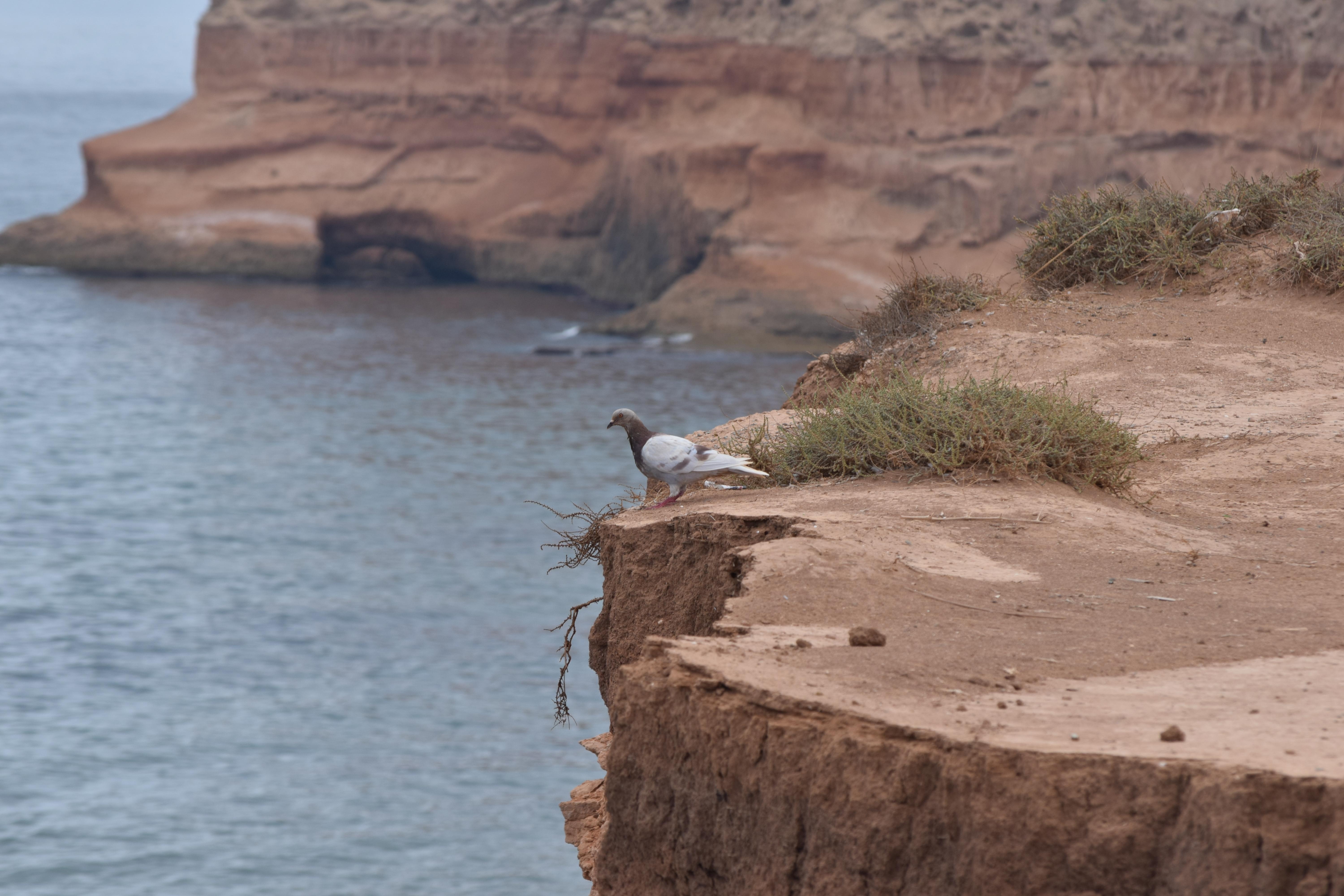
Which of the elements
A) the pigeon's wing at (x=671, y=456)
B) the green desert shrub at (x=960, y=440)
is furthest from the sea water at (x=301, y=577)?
the pigeon's wing at (x=671, y=456)

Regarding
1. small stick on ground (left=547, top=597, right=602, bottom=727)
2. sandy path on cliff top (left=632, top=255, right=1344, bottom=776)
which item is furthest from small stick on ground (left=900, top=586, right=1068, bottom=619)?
small stick on ground (left=547, top=597, right=602, bottom=727)

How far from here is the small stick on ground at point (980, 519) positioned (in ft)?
23.1

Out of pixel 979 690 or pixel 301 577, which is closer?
pixel 979 690

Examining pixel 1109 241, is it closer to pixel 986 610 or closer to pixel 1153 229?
pixel 1153 229

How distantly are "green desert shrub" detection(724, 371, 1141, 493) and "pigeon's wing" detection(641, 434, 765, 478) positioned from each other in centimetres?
71

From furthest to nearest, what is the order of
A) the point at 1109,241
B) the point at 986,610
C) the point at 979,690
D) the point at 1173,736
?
the point at 1109,241 → the point at 986,610 → the point at 979,690 → the point at 1173,736

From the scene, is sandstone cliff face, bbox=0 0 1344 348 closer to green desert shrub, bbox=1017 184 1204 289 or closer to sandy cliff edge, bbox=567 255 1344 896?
green desert shrub, bbox=1017 184 1204 289

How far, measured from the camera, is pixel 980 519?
7094 mm

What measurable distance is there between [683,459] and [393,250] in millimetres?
45699

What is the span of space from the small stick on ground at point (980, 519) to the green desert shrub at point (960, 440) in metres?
0.61

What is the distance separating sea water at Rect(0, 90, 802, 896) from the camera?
18375 millimetres

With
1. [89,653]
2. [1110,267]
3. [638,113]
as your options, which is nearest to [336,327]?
[638,113]

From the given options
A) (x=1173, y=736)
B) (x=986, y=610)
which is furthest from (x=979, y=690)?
(x=986, y=610)

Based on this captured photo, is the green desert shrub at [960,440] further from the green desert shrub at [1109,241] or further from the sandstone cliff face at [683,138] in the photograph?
the sandstone cliff face at [683,138]
